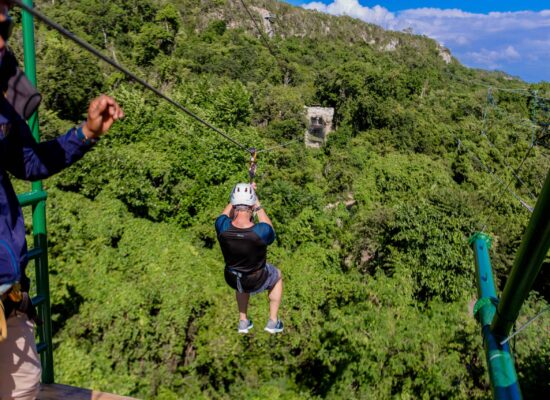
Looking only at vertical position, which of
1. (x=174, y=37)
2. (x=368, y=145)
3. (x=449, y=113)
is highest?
(x=174, y=37)

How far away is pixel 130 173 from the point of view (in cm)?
1645

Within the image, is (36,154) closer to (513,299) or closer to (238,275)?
(238,275)

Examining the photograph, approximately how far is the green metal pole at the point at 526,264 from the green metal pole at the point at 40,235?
3221 mm

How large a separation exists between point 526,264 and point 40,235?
11.4 feet

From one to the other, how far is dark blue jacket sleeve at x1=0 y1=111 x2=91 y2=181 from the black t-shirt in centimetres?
222

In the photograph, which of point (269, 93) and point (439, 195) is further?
point (269, 93)

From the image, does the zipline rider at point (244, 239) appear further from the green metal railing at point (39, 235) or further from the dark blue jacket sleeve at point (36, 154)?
the dark blue jacket sleeve at point (36, 154)

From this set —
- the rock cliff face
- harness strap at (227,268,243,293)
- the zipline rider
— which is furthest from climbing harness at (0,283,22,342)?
the rock cliff face

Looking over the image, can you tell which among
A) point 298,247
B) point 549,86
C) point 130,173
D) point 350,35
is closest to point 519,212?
point 298,247

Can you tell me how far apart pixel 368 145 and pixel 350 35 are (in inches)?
2799

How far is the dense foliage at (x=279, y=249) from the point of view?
879 centimetres

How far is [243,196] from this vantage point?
161 inches

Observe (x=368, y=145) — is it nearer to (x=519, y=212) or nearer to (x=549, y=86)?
(x=519, y=212)

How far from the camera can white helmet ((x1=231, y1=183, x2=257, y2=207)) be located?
4074 mm
